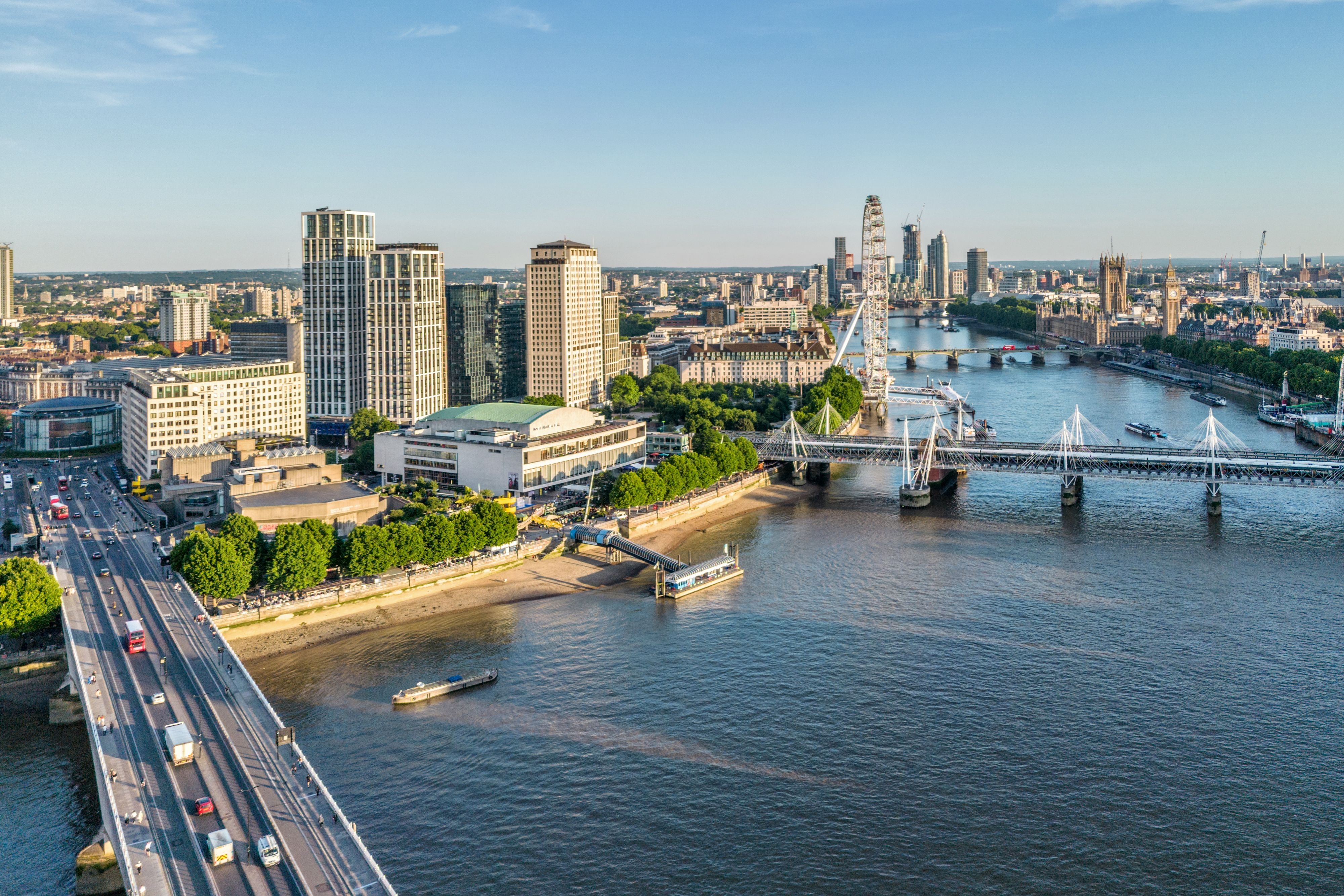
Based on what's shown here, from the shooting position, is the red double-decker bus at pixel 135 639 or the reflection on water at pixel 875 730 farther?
the red double-decker bus at pixel 135 639

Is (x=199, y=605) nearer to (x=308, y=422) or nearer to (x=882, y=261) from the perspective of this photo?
(x=308, y=422)

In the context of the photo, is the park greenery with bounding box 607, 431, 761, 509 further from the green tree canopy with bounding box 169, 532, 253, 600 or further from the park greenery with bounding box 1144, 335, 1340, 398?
the park greenery with bounding box 1144, 335, 1340, 398

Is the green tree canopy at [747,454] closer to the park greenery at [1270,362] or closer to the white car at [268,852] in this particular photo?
the white car at [268,852]

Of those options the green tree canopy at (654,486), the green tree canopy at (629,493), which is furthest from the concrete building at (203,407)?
the green tree canopy at (654,486)

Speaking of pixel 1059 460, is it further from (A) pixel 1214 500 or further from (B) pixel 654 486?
(B) pixel 654 486

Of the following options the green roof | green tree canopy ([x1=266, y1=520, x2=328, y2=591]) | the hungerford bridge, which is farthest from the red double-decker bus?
the hungerford bridge

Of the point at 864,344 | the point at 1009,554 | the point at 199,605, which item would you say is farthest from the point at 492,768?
the point at 864,344
